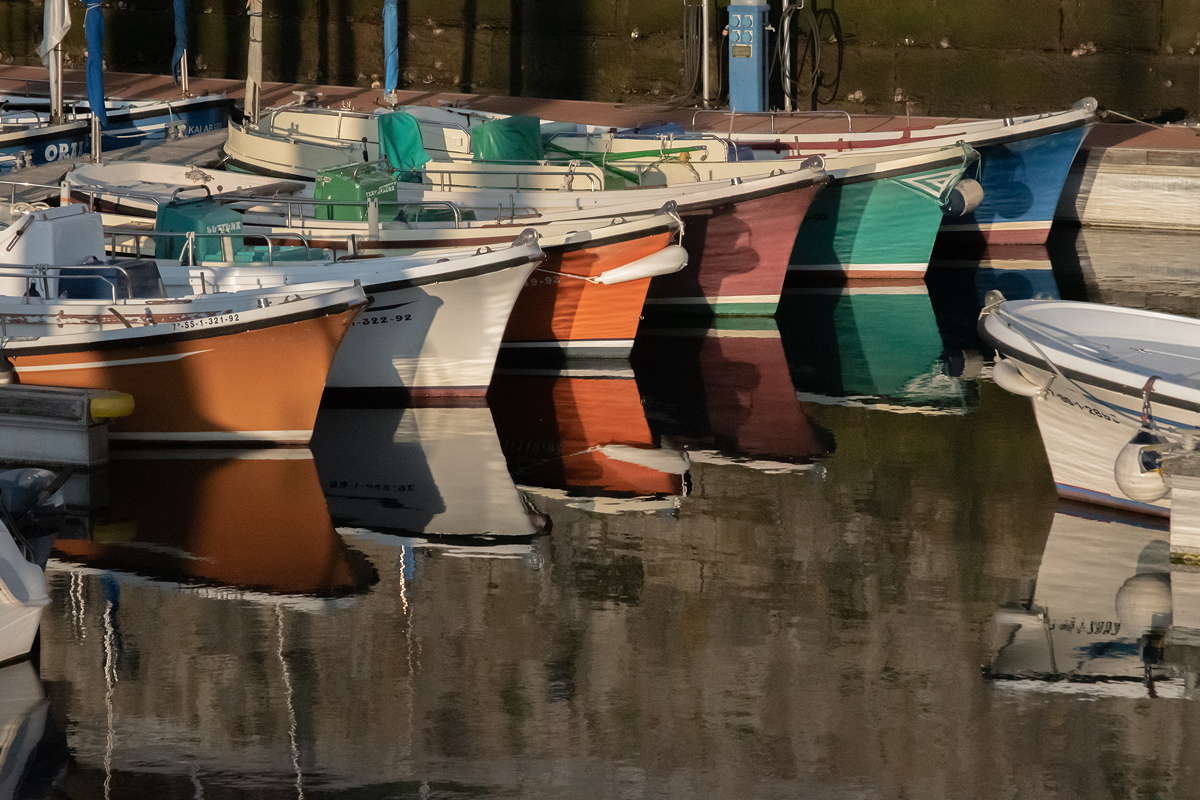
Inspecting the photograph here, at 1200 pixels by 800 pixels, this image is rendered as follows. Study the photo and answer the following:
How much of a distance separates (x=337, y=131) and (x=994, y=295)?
9352 mm

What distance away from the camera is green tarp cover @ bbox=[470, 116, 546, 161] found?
19.9 meters

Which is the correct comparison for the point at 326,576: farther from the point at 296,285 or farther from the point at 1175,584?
the point at 1175,584

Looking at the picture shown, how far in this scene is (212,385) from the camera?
561 inches

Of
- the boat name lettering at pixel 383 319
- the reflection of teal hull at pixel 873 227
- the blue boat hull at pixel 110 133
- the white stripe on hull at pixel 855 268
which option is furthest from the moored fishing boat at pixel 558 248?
the blue boat hull at pixel 110 133

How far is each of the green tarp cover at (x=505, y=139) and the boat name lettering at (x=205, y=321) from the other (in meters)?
6.32

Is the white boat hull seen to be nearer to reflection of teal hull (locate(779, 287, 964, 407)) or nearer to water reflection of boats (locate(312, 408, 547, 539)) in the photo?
water reflection of boats (locate(312, 408, 547, 539))

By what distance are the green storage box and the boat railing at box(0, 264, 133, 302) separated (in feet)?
11.4

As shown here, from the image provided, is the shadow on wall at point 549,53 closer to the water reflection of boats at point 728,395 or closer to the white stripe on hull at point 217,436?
the water reflection of boats at point 728,395

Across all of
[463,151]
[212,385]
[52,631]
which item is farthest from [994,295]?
[463,151]

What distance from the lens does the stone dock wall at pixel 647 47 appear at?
26.2 m

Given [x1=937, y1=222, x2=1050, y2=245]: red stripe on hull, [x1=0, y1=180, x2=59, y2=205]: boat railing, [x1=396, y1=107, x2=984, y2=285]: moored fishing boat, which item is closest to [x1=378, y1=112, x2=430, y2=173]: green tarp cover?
[x1=396, y1=107, x2=984, y2=285]: moored fishing boat

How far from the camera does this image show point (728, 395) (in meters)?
16.8

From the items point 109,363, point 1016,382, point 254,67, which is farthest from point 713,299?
point 109,363

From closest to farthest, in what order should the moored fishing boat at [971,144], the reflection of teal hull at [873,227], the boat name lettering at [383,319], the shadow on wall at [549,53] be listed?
the boat name lettering at [383,319]
the reflection of teal hull at [873,227]
the moored fishing boat at [971,144]
the shadow on wall at [549,53]
